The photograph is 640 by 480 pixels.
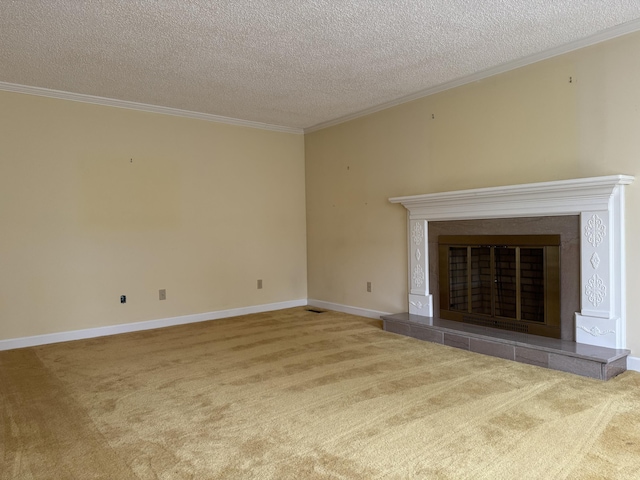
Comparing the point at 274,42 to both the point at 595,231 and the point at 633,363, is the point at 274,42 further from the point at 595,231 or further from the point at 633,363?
the point at 633,363

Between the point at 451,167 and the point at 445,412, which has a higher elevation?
the point at 451,167

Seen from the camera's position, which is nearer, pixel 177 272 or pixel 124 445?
pixel 124 445

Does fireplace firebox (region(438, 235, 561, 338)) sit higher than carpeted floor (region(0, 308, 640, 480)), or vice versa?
fireplace firebox (region(438, 235, 561, 338))

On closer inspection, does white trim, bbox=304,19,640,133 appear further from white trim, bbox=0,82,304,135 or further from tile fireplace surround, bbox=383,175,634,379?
white trim, bbox=0,82,304,135

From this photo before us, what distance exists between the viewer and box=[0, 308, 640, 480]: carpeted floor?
212 cm

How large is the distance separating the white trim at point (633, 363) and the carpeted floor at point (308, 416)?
24cm

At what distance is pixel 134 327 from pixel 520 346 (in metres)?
4.06

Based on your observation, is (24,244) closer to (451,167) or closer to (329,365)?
(329,365)

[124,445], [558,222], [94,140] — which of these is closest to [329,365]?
[124,445]

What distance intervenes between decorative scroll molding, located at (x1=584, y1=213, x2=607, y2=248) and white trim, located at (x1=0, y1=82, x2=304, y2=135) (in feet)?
13.6

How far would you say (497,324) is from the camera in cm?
422

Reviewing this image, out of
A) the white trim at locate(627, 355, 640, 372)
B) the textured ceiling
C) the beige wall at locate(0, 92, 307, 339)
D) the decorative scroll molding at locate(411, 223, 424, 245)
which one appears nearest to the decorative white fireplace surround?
the white trim at locate(627, 355, 640, 372)

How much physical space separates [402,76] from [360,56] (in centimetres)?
70

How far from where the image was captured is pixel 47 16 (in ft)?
9.89
